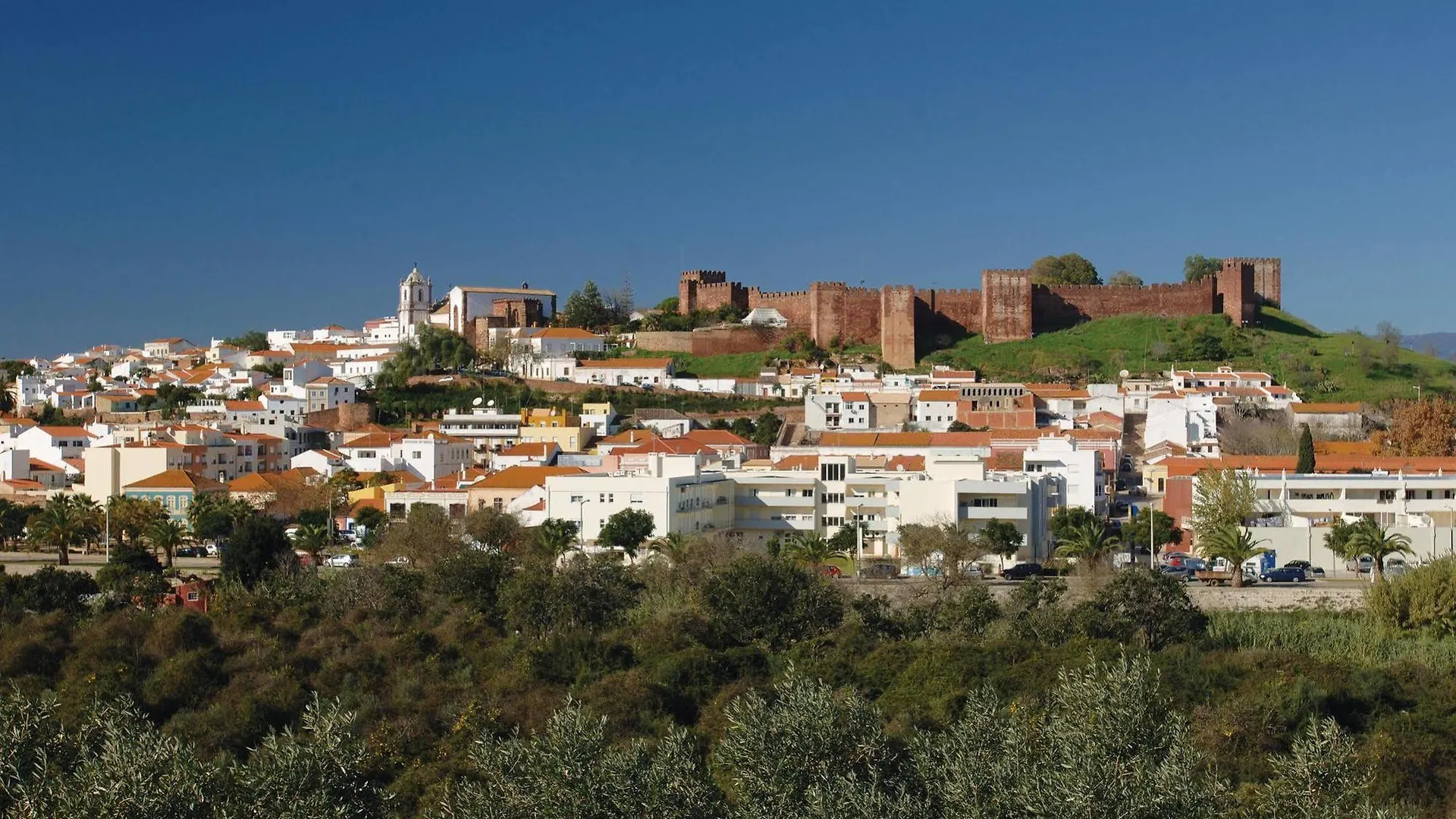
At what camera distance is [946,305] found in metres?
62.3

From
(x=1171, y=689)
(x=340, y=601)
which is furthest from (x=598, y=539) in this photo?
(x=1171, y=689)

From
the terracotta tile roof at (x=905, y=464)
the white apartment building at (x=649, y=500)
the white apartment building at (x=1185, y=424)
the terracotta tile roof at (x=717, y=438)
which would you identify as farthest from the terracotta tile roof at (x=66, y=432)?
the white apartment building at (x=1185, y=424)

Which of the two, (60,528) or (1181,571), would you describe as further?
(60,528)

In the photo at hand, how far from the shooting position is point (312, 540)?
3028 cm

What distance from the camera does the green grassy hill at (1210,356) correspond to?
53.9m

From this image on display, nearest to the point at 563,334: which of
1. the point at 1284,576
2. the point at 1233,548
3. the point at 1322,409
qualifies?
the point at 1322,409

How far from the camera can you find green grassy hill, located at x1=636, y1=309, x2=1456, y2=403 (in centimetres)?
5412

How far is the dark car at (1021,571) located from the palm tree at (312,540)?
38.1ft

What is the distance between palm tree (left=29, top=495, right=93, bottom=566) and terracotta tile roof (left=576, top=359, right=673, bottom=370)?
940 inches

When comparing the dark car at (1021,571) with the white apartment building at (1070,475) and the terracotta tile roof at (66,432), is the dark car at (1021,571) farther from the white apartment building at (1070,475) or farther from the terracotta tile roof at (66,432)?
the terracotta tile roof at (66,432)

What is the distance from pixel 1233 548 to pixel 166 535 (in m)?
18.6

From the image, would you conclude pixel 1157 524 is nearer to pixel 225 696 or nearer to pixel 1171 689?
pixel 1171 689

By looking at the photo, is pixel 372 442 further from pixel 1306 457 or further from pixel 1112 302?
pixel 1112 302

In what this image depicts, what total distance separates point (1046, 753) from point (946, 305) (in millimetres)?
49989
